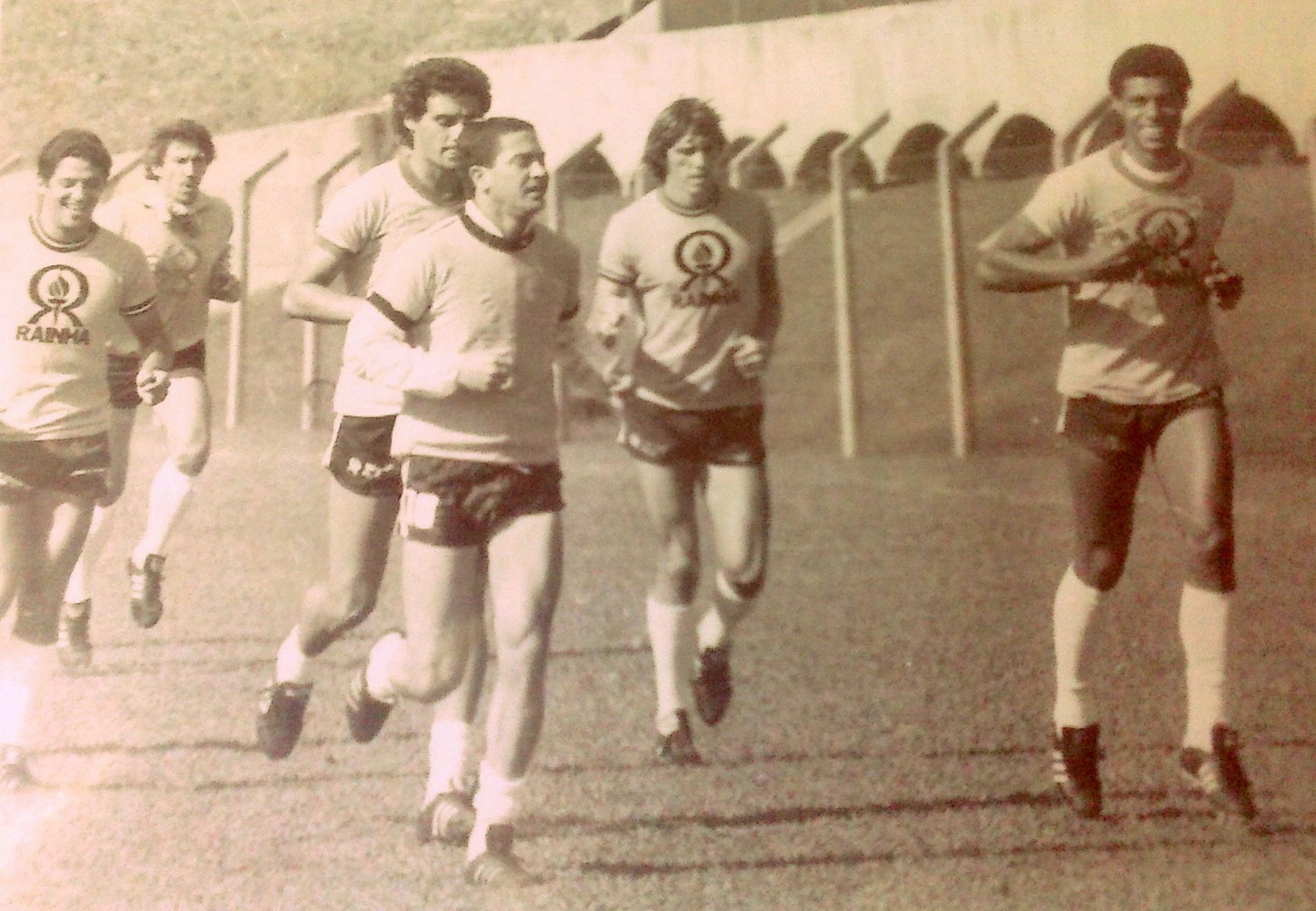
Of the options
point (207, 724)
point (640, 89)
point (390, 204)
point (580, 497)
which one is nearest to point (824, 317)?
point (580, 497)

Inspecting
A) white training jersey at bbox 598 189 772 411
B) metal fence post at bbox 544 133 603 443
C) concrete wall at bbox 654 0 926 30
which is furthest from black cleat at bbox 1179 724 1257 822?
concrete wall at bbox 654 0 926 30

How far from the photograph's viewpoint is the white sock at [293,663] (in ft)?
9.31

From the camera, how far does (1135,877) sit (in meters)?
2.38

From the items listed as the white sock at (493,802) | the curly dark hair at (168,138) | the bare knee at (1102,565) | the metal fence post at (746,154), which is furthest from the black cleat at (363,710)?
the bare knee at (1102,565)

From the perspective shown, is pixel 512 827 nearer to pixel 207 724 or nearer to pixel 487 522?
pixel 487 522

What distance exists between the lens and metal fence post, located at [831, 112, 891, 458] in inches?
127

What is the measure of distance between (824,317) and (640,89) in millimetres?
1178

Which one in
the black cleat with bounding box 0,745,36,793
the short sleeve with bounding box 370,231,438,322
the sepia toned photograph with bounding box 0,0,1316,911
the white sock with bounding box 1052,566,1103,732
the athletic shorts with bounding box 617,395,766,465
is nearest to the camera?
the short sleeve with bounding box 370,231,438,322

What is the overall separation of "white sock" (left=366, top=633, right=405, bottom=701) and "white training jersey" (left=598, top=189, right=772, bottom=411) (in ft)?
2.27

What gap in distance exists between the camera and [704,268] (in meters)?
2.86

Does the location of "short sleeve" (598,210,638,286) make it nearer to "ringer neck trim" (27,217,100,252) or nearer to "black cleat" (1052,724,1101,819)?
"ringer neck trim" (27,217,100,252)

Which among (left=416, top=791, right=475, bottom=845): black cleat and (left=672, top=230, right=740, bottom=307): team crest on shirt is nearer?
(left=416, top=791, right=475, bottom=845): black cleat

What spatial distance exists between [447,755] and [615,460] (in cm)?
73

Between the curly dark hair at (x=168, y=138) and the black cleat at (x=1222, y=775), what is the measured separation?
2.03 meters
